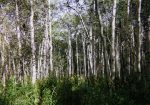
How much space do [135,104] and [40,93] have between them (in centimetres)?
458

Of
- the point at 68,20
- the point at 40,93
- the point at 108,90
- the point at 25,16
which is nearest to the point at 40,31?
the point at 25,16

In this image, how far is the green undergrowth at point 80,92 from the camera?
11109 millimetres

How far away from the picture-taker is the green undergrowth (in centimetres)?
1111

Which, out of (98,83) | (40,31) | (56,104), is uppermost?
(40,31)

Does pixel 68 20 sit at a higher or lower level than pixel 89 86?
higher

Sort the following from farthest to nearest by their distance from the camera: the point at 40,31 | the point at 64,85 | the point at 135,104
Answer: the point at 40,31, the point at 64,85, the point at 135,104

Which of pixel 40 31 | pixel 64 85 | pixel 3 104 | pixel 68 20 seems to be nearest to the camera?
pixel 3 104

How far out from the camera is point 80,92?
500 inches

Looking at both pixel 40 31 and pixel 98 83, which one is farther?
pixel 40 31

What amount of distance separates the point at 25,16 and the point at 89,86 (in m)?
19.1

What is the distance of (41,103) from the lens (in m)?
12.8

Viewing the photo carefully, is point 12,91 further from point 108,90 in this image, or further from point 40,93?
point 108,90

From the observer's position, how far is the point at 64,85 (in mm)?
13609

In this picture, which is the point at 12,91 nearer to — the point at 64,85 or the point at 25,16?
the point at 64,85
